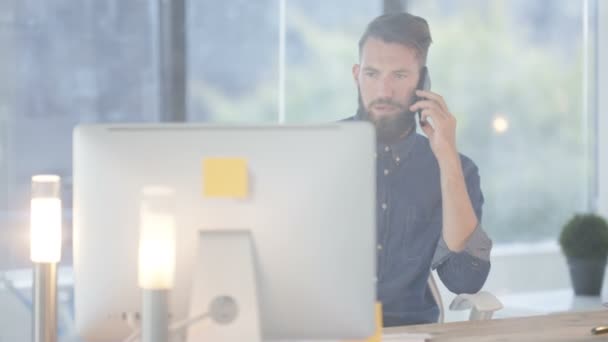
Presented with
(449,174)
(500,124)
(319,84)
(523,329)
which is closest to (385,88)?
(449,174)

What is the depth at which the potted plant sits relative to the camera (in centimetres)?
543

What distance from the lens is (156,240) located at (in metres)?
1.78

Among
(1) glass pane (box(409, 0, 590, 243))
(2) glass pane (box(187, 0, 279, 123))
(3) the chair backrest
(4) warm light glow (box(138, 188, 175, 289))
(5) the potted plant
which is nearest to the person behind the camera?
(4) warm light glow (box(138, 188, 175, 289))

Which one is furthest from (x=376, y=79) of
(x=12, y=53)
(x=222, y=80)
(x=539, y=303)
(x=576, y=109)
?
(x=576, y=109)

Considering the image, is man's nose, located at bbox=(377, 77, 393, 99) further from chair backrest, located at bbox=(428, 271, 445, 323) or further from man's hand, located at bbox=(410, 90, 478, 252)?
chair backrest, located at bbox=(428, 271, 445, 323)

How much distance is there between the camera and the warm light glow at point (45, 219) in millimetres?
2117

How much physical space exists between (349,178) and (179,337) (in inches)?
17.4

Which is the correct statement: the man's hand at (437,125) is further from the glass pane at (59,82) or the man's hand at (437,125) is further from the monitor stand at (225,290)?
the monitor stand at (225,290)

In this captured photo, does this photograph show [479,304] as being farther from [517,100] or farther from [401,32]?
[517,100]

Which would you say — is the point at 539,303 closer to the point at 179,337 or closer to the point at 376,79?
the point at 376,79

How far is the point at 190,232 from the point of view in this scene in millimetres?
1898

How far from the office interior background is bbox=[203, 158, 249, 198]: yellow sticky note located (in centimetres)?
252

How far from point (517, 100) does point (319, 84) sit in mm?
1334

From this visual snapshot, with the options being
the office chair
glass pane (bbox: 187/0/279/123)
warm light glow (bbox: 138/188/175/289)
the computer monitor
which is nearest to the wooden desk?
the office chair
